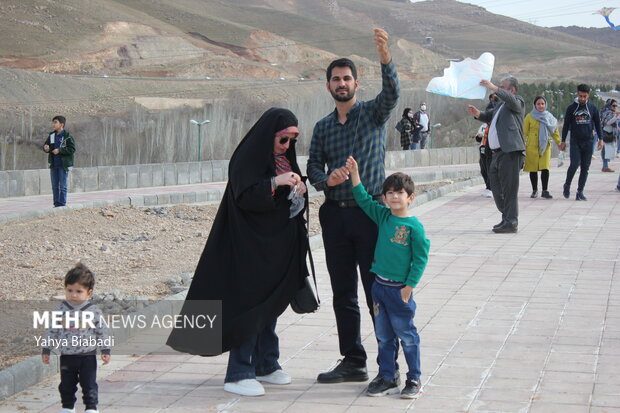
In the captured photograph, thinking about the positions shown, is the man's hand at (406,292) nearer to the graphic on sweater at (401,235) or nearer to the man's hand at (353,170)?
the graphic on sweater at (401,235)

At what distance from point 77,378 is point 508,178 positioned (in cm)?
754

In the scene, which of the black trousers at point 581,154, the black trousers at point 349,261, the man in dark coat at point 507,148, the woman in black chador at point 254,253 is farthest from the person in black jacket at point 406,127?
the woman in black chador at point 254,253

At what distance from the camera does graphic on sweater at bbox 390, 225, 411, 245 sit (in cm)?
511

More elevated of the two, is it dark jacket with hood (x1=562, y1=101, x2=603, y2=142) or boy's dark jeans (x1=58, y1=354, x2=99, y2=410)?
dark jacket with hood (x1=562, y1=101, x2=603, y2=142)

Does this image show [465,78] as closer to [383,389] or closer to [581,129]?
[383,389]

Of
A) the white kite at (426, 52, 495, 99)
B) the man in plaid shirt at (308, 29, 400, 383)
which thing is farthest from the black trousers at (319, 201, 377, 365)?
the white kite at (426, 52, 495, 99)

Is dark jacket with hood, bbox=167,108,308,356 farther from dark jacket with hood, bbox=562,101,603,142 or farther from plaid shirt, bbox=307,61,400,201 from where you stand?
dark jacket with hood, bbox=562,101,603,142

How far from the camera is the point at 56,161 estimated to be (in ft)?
50.2

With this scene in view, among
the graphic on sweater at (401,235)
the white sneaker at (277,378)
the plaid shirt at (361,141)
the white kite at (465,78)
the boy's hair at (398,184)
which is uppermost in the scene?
the white kite at (465,78)

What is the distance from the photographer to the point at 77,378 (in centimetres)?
477

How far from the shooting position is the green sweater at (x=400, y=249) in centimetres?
509

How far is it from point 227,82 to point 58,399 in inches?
2430

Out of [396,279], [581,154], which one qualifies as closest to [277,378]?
[396,279]

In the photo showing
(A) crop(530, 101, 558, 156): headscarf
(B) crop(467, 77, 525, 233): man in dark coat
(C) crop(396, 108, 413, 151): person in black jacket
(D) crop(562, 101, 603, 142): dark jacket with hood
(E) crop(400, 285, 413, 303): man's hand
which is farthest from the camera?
(C) crop(396, 108, 413, 151): person in black jacket
